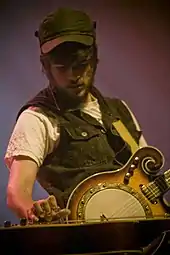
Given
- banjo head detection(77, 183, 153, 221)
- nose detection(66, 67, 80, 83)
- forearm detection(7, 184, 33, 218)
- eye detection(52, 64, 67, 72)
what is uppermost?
eye detection(52, 64, 67, 72)

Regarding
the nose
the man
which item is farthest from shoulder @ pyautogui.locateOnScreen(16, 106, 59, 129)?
the nose

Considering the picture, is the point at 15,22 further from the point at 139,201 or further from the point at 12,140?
the point at 139,201

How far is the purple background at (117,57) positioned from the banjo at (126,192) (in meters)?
0.12

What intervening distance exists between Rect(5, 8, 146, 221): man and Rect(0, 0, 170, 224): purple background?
0.03 meters

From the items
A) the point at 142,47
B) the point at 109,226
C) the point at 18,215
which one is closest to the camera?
the point at 109,226

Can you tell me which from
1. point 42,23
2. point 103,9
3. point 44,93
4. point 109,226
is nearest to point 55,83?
point 44,93

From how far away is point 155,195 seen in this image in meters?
1.09

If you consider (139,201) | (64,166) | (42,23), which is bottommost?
(139,201)

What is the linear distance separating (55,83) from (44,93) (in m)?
0.04

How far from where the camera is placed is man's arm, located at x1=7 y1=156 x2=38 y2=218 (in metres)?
1.08

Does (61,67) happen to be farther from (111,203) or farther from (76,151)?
(111,203)

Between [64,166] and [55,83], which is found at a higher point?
[55,83]

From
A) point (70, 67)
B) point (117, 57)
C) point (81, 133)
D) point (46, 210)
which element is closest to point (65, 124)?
point (81, 133)

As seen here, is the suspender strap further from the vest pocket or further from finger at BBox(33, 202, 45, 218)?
finger at BBox(33, 202, 45, 218)
